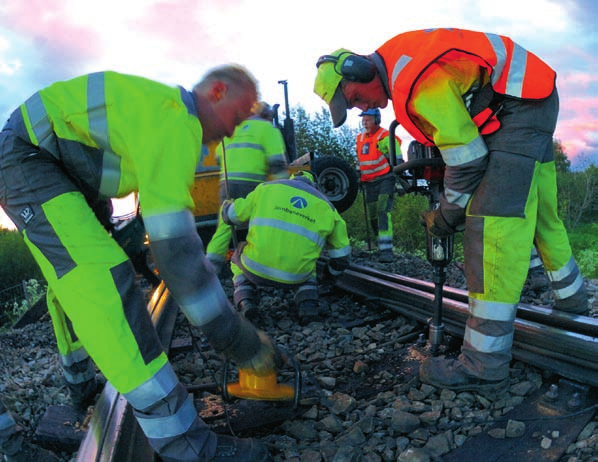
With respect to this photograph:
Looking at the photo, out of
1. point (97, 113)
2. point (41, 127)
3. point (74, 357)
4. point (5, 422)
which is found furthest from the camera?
point (74, 357)

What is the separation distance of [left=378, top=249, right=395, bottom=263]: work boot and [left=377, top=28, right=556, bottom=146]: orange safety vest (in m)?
4.95

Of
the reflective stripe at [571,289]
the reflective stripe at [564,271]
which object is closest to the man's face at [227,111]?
the reflective stripe at [564,271]

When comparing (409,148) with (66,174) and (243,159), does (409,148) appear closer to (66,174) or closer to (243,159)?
(66,174)

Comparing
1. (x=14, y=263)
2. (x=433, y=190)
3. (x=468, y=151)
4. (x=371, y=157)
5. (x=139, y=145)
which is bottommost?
(x=14, y=263)

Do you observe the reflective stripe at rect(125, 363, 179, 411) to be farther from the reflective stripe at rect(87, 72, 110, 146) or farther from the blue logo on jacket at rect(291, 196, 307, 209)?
the blue logo on jacket at rect(291, 196, 307, 209)

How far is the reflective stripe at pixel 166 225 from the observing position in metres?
1.75

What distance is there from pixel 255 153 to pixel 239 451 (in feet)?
13.8

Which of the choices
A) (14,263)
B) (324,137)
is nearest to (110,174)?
(14,263)

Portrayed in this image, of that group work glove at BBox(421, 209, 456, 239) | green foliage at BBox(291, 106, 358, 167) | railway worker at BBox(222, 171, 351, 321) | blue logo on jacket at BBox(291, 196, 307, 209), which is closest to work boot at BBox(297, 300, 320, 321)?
railway worker at BBox(222, 171, 351, 321)

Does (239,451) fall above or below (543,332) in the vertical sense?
below

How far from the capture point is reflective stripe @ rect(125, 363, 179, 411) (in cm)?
191

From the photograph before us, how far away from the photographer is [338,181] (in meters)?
9.13

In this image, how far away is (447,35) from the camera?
2.52 meters

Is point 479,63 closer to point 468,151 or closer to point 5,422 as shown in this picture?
point 468,151
